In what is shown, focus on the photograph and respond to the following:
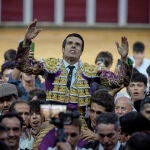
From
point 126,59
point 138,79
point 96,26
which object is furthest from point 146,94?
point 96,26

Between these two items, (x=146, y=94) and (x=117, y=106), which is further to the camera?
(x=146, y=94)

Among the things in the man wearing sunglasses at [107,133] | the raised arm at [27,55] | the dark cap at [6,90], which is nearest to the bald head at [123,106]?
the dark cap at [6,90]

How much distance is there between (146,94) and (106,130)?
3.61 m

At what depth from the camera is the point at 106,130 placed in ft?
33.6

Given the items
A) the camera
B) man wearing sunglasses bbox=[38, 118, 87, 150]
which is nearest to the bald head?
man wearing sunglasses bbox=[38, 118, 87, 150]

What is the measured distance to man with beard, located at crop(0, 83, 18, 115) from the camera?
40.4 ft

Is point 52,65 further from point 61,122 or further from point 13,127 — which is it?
point 61,122

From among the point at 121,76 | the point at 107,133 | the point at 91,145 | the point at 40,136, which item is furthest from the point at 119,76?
the point at 107,133

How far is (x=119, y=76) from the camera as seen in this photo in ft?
38.4

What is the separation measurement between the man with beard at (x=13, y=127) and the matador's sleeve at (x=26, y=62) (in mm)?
773

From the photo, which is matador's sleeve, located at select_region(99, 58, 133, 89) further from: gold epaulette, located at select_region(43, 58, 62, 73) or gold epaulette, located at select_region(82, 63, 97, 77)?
gold epaulette, located at select_region(43, 58, 62, 73)

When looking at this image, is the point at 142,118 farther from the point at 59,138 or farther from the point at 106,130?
the point at 59,138

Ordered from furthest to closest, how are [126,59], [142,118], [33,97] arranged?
[33,97] < [126,59] < [142,118]

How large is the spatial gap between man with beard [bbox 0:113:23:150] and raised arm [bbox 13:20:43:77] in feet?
2.55
